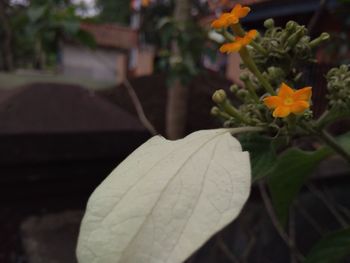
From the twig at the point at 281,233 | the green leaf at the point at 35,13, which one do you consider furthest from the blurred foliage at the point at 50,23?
the twig at the point at 281,233

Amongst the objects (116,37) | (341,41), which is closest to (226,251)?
(341,41)

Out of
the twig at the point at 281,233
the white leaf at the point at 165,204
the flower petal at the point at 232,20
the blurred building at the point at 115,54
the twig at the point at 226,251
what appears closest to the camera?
the white leaf at the point at 165,204

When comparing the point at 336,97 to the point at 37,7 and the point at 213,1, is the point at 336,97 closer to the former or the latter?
the point at 213,1

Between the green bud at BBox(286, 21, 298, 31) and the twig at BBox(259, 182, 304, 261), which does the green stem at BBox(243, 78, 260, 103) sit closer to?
the green bud at BBox(286, 21, 298, 31)

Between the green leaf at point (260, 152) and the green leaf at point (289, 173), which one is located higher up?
the green leaf at point (260, 152)

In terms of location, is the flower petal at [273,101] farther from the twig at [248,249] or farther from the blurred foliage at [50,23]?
the blurred foliage at [50,23]

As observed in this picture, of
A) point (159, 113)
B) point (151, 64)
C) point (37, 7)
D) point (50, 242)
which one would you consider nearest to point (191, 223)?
point (50, 242)
